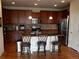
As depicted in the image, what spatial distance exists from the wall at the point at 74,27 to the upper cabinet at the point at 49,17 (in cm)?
289

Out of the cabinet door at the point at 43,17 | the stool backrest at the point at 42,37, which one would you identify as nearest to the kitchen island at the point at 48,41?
the stool backrest at the point at 42,37

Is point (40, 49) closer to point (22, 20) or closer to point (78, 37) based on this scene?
point (78, 37)

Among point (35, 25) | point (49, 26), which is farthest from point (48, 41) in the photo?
point (49, 26)

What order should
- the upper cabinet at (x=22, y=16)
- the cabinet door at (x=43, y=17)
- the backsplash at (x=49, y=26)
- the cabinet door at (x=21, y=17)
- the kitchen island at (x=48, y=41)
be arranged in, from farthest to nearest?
the backsplash at (x=49, y=26) < the cabinet door at (x=43, y=17) < the cabinet door at (x=21, y=17) < the upper cabinet at (x=22, y=16) < the kitchen island at (x=48, y=41)

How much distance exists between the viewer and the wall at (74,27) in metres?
6.50

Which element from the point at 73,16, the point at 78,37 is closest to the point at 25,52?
the point at 78,37

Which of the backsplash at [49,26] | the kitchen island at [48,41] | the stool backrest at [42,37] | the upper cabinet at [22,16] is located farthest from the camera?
the backsplash at [49,26]

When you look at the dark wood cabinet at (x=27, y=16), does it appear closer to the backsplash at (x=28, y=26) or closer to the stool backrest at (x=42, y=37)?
the backsplash at (x=28, y=26)

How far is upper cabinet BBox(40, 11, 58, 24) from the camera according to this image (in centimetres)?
1002

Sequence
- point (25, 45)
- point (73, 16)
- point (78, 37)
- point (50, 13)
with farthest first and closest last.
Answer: point (50, 13)
point (73, 16)
point (78, 37)
point (25, 45)

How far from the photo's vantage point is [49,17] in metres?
10.1

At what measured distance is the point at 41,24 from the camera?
1029cm

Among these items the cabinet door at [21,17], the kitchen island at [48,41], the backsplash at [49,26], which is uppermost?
the cabinet door at [21,17]

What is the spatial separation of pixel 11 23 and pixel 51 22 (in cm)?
326
